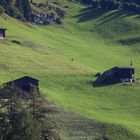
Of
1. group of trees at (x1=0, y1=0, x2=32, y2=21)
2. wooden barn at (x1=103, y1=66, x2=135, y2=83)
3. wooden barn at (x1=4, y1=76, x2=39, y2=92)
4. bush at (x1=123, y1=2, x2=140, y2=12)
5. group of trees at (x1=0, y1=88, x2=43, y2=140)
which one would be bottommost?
wooden barn at (x1=103, y1=66, x2=135, y2=83)

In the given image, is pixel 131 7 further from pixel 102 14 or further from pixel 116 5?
pixel 102 14

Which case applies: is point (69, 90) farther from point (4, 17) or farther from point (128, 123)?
point (4, 17)

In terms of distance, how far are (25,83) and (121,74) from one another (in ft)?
68.3

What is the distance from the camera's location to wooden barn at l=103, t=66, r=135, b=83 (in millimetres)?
107375

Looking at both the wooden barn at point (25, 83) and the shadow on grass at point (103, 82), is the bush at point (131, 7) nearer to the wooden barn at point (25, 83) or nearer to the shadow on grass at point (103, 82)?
the shadow on grass at point (103, 82)

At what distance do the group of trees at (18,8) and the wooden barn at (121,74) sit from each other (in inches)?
2147

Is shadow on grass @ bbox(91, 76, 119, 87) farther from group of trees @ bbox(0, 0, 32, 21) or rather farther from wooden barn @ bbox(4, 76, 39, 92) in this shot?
group of trees @ bbox(0, 0, 32, 21)

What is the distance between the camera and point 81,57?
435 ft

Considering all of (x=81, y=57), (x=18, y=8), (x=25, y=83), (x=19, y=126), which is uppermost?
(x=18, y=8)

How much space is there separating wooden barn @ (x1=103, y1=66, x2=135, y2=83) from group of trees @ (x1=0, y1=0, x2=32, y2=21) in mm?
54532

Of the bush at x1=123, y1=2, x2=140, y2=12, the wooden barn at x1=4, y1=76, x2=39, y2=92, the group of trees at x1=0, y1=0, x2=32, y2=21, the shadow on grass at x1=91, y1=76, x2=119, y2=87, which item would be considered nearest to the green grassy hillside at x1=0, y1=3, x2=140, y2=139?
the shadow on grass at x1=91, y1=76, x2=119, y2=87

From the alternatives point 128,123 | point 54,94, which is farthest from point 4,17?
point 128,123

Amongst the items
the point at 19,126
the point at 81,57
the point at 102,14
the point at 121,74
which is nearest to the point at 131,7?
the point at 102,14

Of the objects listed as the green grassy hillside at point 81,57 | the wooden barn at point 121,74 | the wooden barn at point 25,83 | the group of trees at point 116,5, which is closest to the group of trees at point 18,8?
the green grassy hillside at point 81,57
